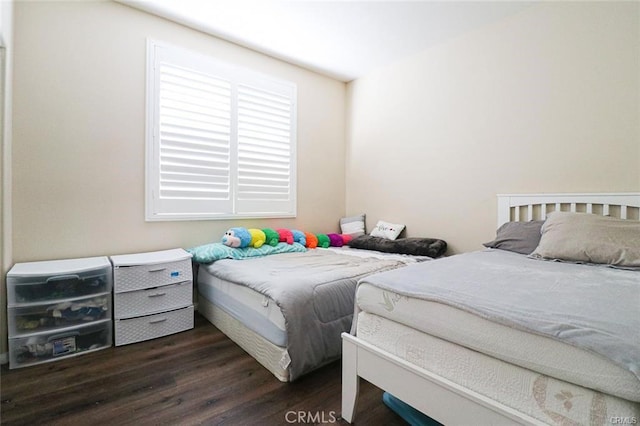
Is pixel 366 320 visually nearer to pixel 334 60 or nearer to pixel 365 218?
pixel 365 218

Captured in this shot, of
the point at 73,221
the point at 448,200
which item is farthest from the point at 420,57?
the point at 73,221

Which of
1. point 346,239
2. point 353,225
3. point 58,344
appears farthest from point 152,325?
point 353,225

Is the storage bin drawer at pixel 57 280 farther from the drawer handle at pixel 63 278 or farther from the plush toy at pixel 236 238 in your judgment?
the plush toy at pixel 236 238

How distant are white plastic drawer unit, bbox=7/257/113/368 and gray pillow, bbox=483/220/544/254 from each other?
2776 mm

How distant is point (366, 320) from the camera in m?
1.27

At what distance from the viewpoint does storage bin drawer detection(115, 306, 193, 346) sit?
6.73 ft

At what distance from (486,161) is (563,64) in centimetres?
84

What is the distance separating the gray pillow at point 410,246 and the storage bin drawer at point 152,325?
180 centimetres

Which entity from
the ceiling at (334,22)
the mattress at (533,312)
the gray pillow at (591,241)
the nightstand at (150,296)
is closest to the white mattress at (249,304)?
the nightstand at (150,296)

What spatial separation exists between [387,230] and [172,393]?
240cm

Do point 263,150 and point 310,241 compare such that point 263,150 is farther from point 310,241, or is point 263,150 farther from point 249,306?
point 249,306

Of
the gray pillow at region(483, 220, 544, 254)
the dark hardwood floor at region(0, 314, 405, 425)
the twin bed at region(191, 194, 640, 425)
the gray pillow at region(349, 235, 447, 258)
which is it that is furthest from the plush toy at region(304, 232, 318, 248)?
the gray pillow at region(483, 220, 544, 254)

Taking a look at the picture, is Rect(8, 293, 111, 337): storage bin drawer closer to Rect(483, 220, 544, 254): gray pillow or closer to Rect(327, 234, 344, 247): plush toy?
Rect(327, 234, 344, 247): plush toy

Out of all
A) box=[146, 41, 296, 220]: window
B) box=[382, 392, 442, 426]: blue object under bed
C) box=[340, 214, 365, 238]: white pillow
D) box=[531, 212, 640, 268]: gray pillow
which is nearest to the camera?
box=[382, 392, 442, 426]: blue object under bed
